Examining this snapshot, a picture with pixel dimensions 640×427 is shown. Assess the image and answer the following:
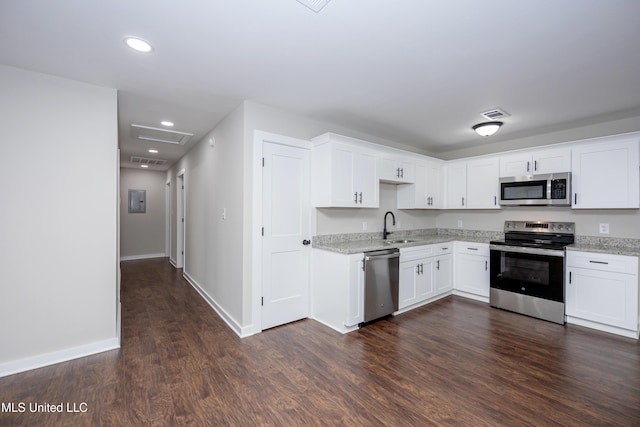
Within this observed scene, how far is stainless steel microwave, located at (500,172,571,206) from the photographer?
3596 mm

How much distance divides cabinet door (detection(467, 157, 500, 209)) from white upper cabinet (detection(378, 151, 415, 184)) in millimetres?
1063

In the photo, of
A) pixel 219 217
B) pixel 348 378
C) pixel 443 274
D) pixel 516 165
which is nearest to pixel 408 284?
pixel 443 274

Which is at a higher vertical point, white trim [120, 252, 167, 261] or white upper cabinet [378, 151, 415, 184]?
white upper cabinet [378, 151, 415, 184]

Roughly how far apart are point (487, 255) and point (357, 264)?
2.28 metres

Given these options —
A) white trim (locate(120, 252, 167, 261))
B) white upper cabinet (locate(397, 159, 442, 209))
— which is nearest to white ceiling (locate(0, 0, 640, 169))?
white upper cabinet (locate(397, 159, 442, 209))

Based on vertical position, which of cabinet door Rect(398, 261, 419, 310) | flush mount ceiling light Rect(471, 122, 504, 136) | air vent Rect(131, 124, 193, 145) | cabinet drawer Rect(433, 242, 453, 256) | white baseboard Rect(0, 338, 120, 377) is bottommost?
white baseboard Rect(0, 338, 120, 377)

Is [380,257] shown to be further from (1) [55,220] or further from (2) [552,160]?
(1) [55,220]

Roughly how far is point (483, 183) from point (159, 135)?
516 centimetres

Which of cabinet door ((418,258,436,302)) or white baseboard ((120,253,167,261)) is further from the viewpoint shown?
white baseboard ((120,253,167,261))

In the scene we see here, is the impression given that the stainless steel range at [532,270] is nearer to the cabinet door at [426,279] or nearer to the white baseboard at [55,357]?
the cabinet door at [426,279]

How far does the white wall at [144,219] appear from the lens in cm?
711

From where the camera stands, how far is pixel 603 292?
316 centimetres

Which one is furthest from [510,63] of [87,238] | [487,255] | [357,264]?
[87,238]

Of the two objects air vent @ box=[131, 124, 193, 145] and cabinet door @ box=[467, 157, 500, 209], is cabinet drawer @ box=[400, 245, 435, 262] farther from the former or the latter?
air vent @ box=[131, 124, 193, 145]
